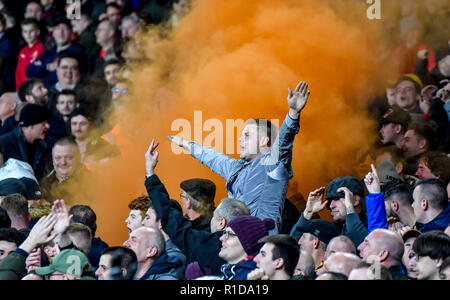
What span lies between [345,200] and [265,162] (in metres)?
0.77

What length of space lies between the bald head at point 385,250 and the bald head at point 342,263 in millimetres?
187

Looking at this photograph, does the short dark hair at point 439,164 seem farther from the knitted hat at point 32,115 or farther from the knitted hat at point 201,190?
the knitted hat at point 32,115

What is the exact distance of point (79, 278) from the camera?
580 cm

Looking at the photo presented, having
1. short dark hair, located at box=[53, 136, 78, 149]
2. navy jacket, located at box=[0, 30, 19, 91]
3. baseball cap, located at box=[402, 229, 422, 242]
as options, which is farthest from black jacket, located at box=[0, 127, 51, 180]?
baseball cap, located at box=[402, 229, 422, 242]

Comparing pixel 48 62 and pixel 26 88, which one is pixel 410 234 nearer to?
pixel 26 88

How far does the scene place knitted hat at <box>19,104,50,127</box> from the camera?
33.5ft

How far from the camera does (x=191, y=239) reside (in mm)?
6203

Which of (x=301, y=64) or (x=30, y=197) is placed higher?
(x=301, y=64)

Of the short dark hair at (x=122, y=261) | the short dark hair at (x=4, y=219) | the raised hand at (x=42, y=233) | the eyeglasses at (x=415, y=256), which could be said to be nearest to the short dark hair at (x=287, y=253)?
the eyeglasses at (x=415, y=256)

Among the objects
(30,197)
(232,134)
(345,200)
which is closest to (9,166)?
(30,197)

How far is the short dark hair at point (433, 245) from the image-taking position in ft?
18.5

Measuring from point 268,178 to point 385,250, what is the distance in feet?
5.61

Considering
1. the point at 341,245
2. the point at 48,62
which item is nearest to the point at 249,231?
the point at 341,245
